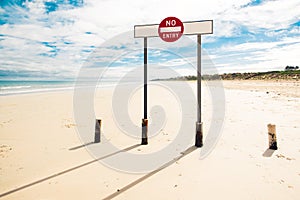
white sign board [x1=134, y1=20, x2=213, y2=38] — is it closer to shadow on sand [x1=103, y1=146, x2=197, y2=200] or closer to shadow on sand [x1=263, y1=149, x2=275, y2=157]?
shadow on sand [x1=103, y1=146, x2=197, y2=200]

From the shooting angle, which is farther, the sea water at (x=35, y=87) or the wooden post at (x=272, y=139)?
the sea water at (x=35, y=87)

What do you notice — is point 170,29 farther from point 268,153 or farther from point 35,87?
point 35,87

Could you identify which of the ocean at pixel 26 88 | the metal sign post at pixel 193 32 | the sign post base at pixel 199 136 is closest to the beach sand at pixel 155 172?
the sign post base at pixel 199 136

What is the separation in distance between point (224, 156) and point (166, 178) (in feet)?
5.80

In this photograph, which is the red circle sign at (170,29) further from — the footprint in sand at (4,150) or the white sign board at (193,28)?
the footprint in sand at (4,150)

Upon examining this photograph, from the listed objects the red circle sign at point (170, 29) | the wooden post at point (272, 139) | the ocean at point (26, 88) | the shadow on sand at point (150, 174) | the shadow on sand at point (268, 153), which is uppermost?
the red circle sign at point (170, 29)

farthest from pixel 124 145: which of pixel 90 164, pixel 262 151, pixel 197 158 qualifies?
pixel 262 151

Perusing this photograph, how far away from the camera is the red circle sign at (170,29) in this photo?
5.21 metres

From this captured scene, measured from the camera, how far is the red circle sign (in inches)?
205

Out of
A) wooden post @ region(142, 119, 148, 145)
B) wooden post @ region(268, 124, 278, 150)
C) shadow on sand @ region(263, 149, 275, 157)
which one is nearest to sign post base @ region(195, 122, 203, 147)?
wooden post @ region(142, 119, 148, 145)

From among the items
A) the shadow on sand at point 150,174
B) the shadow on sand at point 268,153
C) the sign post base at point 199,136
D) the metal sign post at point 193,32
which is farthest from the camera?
the sign post base at point 199,136

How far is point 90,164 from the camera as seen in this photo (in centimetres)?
450

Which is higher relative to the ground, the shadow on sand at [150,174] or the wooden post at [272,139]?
the wooden post at [272,139]

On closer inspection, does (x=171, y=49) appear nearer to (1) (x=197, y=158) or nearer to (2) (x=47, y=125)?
(1) (x=197, y=158)
